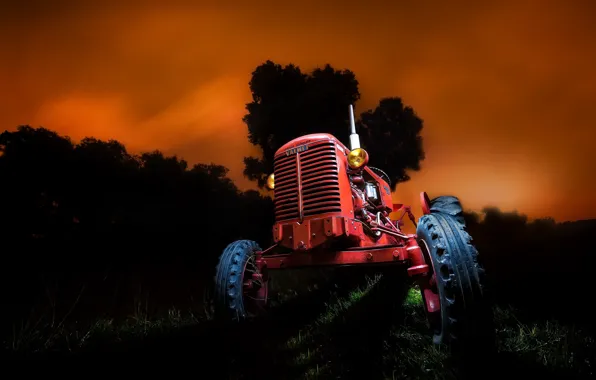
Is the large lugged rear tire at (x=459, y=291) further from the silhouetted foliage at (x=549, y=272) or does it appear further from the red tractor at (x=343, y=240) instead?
the silhouetted foliage at (x=549, y=272)

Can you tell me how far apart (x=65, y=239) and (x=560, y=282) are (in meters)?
9.35

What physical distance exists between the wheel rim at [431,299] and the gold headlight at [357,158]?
1.02m

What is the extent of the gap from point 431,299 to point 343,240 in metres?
1.08

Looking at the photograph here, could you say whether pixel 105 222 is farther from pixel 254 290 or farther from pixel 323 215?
pixel 323 215

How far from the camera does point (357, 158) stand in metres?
3.52

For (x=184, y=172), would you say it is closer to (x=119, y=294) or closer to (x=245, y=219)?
(x=245, y=219)

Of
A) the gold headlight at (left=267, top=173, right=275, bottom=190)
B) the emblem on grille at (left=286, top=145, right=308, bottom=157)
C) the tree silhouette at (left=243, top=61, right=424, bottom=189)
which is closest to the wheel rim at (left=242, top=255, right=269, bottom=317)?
the gold headlight at (left=267, top=173, right=275, bottom=190)

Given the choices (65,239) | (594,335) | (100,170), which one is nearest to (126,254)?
(65,239)

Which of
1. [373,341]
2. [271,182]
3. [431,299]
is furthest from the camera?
[271,182]

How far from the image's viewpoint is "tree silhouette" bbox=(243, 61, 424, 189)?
1350 cm

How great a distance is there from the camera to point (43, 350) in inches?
118

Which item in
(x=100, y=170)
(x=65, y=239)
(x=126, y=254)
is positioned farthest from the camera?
(x=100, y=170)

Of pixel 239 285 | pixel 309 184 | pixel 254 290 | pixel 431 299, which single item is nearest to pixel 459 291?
pixel 431 299

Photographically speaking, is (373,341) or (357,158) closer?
(373,341)
